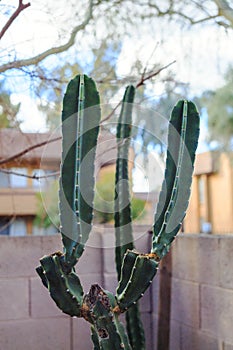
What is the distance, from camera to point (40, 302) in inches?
142

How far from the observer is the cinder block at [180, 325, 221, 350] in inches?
125

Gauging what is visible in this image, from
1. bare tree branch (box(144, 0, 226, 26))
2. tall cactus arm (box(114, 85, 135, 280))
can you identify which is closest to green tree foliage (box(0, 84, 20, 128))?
tall cactus arm (box(114, 85, 135, 280))

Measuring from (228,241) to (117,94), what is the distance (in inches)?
58.2

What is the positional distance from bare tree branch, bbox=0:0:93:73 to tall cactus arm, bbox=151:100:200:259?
1.02 meters

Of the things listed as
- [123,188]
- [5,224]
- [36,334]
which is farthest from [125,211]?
[5,224]

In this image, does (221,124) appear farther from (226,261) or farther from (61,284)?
(61,284)

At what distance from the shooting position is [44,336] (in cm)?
360

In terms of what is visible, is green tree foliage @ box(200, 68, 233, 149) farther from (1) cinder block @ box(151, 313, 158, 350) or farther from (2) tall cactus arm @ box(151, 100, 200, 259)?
(2) tall cactus arm @ box(151, 100, 200, 259)

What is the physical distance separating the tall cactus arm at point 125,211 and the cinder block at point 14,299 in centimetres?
62

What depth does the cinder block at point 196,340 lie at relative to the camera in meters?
3.16

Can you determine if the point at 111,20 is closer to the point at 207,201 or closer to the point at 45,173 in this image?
the point at 45,173

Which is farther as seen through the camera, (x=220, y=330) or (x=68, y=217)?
(x=220, y=330)

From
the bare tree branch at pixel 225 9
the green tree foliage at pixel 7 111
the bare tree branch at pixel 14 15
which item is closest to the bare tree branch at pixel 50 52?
the bare tree branch at pixel 14 15

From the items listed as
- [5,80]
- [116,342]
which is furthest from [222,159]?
[116,342]
